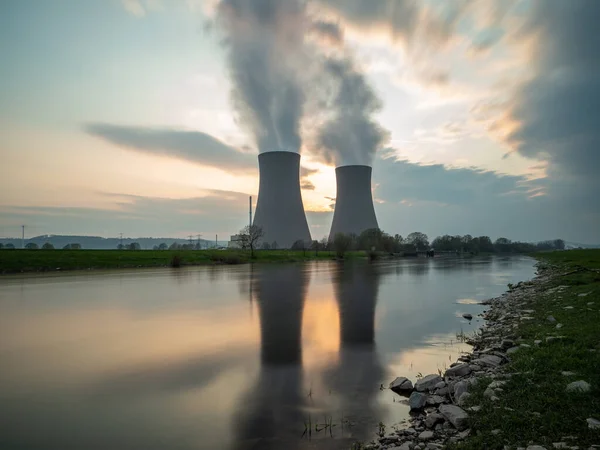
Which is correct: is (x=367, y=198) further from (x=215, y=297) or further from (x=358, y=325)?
(x=358, y=325)

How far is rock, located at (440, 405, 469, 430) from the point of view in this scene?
2674 millimetres

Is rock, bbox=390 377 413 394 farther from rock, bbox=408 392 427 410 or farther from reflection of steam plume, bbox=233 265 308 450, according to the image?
reflection of steam plume, bbox=233 265 308 450

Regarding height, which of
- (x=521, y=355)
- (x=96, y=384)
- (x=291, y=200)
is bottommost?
(x=96, y=384)

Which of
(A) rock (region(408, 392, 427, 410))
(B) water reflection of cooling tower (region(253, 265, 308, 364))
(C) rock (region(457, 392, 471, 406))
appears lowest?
(B) water reflection of cooling tower (region(253, 265, 308, 364))

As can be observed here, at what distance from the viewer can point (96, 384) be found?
406cm

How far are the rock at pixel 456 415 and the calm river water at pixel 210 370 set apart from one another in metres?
0.40

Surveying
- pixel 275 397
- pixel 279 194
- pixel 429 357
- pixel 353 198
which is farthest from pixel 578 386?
pixel 353 198

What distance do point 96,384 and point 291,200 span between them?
27126mm

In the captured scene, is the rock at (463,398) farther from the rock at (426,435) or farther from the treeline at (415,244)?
the treeline at (415,244)

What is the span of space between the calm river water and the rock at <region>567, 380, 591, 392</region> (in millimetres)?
1272

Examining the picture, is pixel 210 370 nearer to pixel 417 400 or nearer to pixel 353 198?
pixel 417 400

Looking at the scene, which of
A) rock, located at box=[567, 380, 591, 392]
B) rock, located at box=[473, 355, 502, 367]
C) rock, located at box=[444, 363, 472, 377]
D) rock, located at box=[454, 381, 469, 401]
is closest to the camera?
rock, located at box=[567, 380, 591, 392]

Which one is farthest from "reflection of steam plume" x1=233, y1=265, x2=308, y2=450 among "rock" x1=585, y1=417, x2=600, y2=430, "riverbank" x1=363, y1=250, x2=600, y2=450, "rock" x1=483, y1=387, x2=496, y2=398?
"rock" x1=585, y1=417, x2=600, y2=430

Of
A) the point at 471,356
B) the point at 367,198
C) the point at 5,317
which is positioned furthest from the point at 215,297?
the point at 367,198
